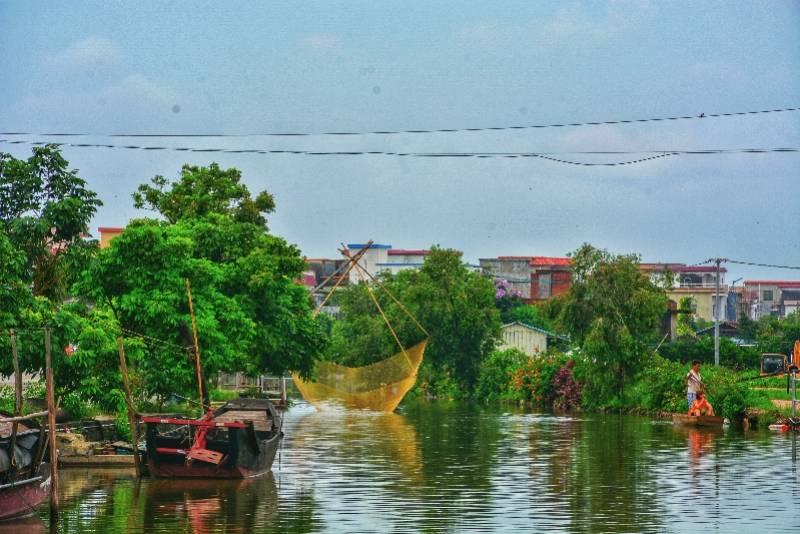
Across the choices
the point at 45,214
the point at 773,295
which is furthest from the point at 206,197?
the point at 773,295

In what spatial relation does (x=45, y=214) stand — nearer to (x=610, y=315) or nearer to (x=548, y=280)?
(x=610, y=315)

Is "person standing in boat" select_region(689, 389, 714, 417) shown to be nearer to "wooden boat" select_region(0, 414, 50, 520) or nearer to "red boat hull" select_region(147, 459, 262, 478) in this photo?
"red boat hull" select_region(147, 459, 262, 478)

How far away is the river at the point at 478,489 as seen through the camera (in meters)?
22.7

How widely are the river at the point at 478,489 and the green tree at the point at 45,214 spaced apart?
4831mm

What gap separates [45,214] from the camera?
3092 centimetres

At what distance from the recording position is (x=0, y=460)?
858 inches

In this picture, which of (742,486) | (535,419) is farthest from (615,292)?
(742,486)

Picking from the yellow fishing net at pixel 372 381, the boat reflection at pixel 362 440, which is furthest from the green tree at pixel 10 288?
the yellow fishing net at pixel 372 381

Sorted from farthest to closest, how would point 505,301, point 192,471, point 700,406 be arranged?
1. point 505,301
2. point 700,406
3. point 192,471

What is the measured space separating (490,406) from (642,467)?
3655cm

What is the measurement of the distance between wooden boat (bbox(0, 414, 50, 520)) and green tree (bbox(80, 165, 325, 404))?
345 inches

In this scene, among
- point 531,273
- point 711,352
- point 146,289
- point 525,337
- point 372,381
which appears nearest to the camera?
point 146,289

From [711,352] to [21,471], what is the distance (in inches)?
1886

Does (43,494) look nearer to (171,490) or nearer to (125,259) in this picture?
(171,490)
